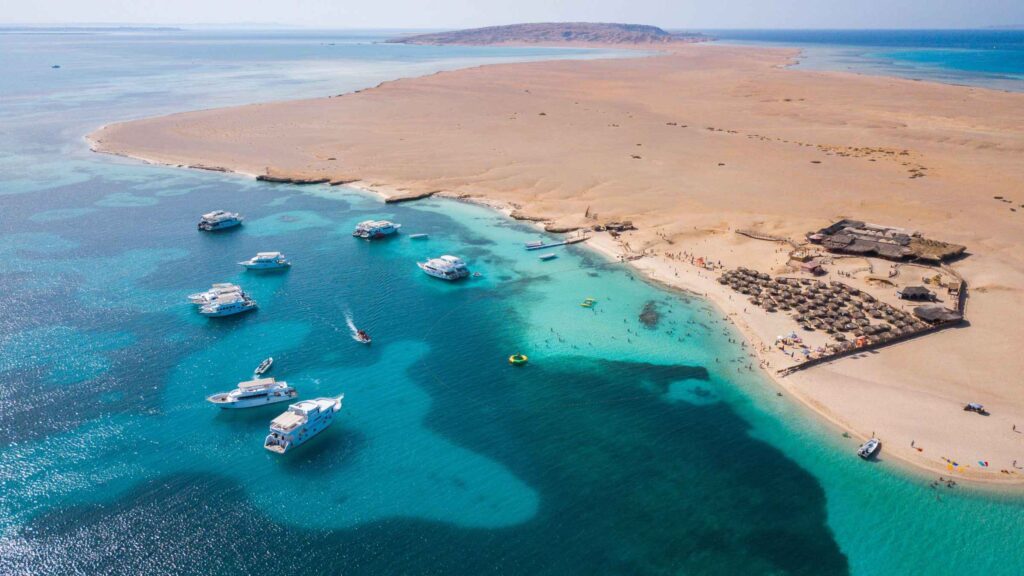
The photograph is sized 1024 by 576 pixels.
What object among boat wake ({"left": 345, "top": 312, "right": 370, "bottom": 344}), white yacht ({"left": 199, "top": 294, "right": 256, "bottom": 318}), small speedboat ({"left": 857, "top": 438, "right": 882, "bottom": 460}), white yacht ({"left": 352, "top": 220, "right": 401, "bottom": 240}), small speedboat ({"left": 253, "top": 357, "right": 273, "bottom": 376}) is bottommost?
small speedboat ({"left": 857, "top": 438, "right": 882, "bottom": 460})

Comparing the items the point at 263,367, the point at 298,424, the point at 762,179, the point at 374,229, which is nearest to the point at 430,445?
the point at 298,424

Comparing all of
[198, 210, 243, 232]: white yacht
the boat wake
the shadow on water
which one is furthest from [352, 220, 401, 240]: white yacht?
the shadow on water

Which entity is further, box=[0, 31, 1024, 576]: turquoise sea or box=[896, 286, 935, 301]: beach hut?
box=[896, 286, 935, 301]: beach hut

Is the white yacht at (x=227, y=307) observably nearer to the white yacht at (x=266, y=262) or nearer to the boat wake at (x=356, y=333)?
the white yacht at (x=266, y=262)

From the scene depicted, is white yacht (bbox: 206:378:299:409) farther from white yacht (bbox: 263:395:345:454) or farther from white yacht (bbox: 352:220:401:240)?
white yacht (bbox: 352:220:401:240)

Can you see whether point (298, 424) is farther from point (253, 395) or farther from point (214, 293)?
point (214, 293)

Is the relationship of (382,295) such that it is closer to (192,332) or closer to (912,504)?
(192,332)
